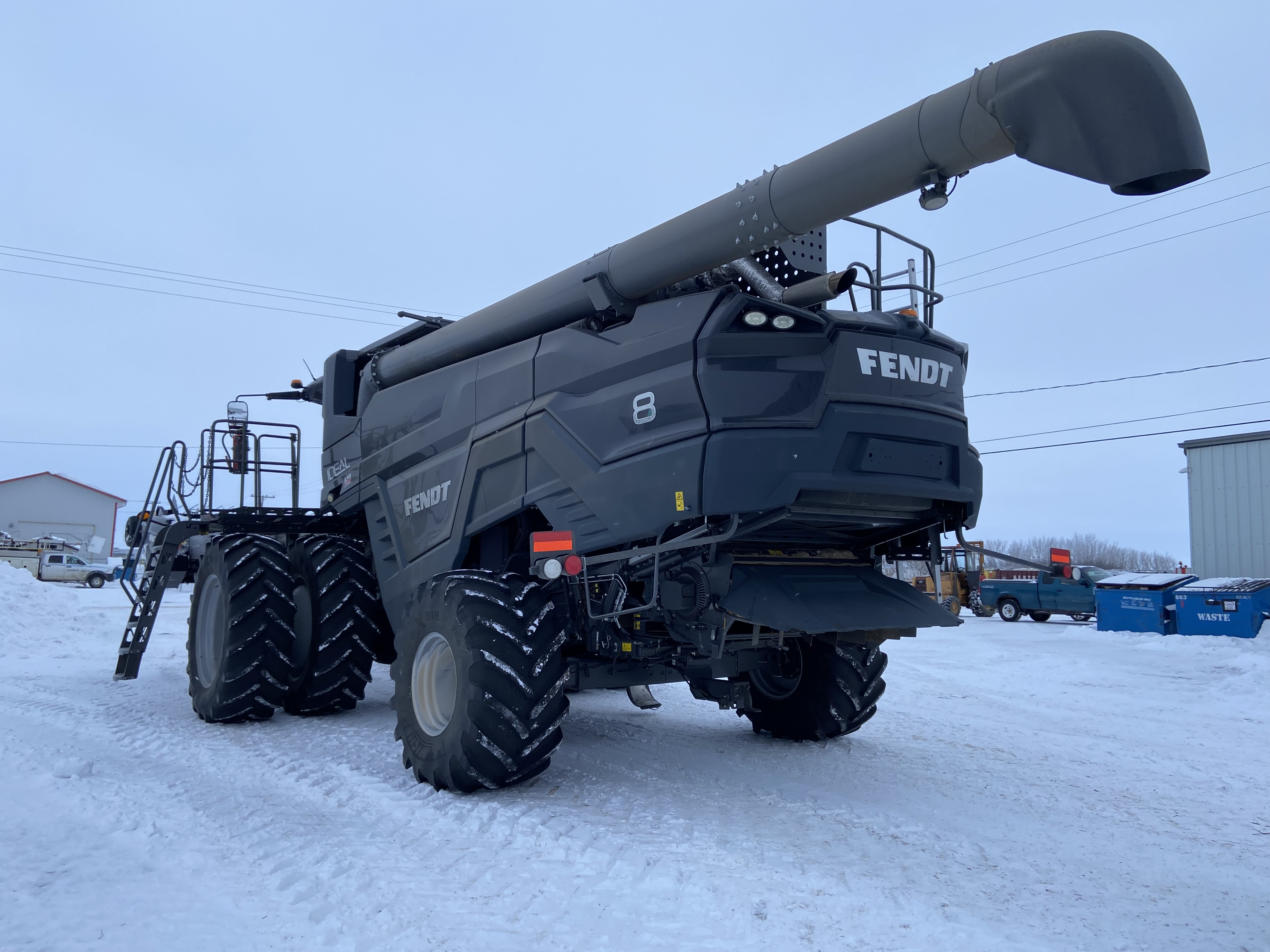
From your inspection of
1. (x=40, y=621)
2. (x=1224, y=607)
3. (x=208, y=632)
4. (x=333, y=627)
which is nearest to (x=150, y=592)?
(x=208, y=632)

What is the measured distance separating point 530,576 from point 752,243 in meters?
2.44

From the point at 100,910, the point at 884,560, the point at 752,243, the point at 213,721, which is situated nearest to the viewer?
the point at 100,910

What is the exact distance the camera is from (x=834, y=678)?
6.73 meters

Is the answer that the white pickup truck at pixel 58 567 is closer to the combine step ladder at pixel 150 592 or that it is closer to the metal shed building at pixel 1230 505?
the combine step ladder at pixel 150 592

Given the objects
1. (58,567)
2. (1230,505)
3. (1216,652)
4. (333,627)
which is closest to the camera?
(333,627)

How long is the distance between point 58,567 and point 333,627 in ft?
126

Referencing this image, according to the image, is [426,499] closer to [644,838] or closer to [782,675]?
[782,675]

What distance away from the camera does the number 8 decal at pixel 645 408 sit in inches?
192

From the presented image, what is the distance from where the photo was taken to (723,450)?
180 inches

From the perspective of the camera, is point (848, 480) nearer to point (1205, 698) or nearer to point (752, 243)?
point (752, 243)

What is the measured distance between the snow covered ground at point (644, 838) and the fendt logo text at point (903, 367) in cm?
237

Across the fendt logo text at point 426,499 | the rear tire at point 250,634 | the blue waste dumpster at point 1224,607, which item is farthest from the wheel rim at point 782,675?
the blue waste dumpster at point 1224,607

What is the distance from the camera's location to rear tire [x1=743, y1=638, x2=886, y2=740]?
6707mm

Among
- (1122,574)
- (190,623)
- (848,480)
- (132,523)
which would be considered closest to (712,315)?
(848,480)
